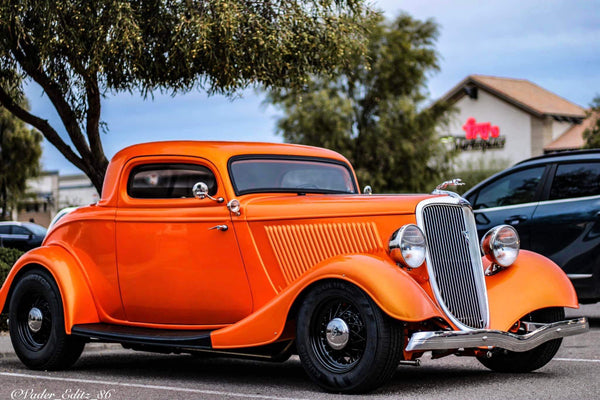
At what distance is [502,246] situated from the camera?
7.22m

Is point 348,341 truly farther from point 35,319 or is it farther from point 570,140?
point 570,140

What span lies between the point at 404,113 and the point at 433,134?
2078 mm

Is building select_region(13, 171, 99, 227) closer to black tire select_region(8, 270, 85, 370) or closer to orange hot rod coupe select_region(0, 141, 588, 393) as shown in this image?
black tire select_region(8, 270, 85, 370)

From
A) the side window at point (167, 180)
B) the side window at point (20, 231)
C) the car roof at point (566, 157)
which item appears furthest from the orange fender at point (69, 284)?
the side window at point (20, 231)

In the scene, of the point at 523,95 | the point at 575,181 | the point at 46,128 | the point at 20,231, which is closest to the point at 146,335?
the point at 575,181

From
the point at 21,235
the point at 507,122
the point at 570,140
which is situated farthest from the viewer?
the point at 507,122

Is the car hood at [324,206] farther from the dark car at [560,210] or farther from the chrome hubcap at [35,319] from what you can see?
the dark car at [560,210]

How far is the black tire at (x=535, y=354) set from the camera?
7.26m

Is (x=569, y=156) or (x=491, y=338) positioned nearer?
(x=491, y=338)

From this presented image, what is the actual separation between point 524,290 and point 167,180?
3.19 m

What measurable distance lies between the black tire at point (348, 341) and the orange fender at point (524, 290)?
3.64 feet

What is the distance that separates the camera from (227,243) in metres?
7.17

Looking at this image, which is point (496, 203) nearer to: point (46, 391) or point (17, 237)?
point (46, 391)

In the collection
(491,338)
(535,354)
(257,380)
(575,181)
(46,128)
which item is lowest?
(257,380)
